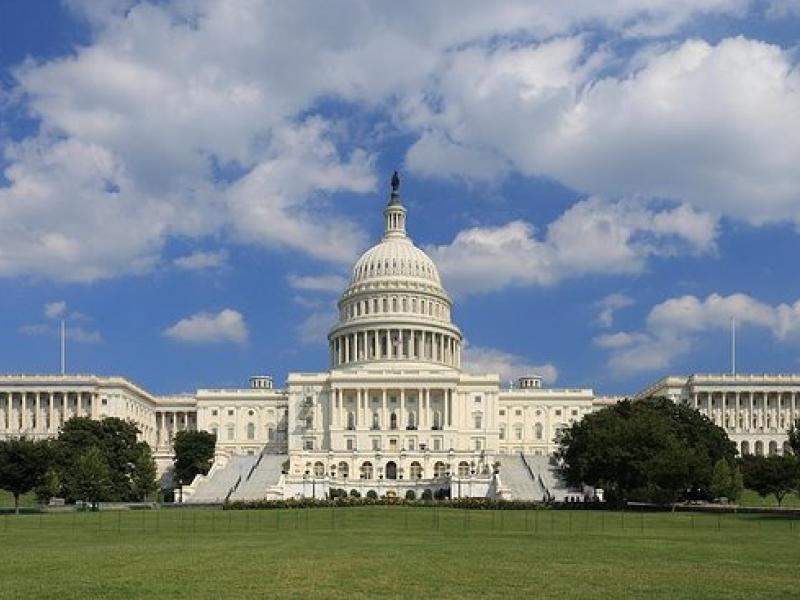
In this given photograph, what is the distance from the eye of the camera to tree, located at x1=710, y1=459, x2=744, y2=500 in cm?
10406

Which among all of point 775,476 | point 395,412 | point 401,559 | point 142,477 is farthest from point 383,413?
point 401,559

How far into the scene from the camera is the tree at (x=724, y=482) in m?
104

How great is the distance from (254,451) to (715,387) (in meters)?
78.9

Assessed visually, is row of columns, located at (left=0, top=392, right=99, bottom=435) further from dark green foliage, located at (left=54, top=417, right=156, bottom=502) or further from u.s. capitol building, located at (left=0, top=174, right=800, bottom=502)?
dark green foliage, located at (left=54, top=417, right=156, bottom=502)

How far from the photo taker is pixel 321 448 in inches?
6944

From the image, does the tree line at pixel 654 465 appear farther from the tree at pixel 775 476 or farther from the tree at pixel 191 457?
the tree at pixel 191 457

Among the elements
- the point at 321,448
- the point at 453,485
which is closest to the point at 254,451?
the point at 321,448

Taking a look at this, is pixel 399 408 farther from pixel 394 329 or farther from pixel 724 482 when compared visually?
pixel 724 482

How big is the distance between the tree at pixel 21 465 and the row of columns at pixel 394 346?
305 feet

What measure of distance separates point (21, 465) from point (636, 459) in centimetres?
5477

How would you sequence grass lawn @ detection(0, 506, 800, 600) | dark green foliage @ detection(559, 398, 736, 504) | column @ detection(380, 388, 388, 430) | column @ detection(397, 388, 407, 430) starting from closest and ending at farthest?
grass lawn @ detection(0, 506, 800, 600) < dark green foliage @ detection(559, 398, 736, 504) < column @ detection(397, 388, 407, 430) < column @ detection(380, 388, 388, 430)

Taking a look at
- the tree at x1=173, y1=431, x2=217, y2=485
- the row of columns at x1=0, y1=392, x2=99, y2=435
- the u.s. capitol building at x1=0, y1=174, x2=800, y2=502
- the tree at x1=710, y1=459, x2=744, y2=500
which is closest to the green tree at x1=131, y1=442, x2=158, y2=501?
the u.s. capitol building at x1=0, y1=174, x2=800, y2=502

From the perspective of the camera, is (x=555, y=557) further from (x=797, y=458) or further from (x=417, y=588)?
(x=797, y=458)

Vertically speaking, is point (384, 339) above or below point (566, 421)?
above
